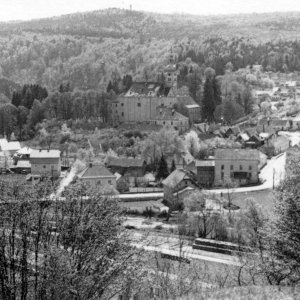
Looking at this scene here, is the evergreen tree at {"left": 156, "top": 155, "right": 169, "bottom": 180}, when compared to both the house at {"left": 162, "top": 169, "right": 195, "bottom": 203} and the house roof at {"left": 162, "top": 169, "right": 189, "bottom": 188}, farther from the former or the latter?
the house at {"left": 162, "top": 169, "right": 195, "bottom": 203}

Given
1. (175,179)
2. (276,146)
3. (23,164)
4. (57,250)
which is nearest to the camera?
(57,250)

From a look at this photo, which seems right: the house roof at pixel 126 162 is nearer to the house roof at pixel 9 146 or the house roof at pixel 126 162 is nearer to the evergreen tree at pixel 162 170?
the evergreen tree at pixel 162 170

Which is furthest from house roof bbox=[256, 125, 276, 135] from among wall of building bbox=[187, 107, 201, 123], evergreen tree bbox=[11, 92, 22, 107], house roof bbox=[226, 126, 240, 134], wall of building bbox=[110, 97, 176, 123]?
evergreen tree bbox=[11, 92, 22, 107]

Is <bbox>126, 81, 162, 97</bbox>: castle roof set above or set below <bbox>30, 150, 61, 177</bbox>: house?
above

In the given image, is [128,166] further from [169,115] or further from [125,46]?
[125,46]

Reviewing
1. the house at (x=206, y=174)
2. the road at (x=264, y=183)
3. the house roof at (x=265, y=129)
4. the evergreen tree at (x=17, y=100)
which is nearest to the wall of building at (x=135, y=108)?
the house roof at (x=265, y=129)

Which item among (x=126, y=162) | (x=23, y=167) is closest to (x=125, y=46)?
(x=23, y=167)
